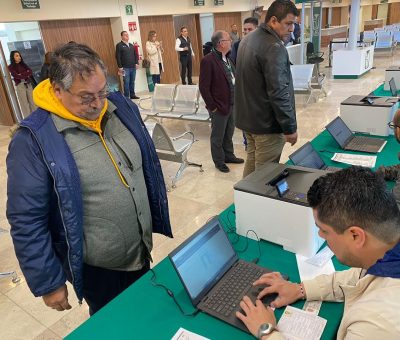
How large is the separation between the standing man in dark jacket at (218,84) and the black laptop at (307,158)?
5.69ft

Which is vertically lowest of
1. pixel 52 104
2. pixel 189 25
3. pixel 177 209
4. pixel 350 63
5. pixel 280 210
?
pixel 177 209

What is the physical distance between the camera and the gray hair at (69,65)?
1214 mm

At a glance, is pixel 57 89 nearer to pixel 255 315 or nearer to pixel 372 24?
pixel 255 315

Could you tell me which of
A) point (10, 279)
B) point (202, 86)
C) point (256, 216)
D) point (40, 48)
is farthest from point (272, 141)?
point (40, 48)

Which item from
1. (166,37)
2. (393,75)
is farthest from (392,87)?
(166,37)

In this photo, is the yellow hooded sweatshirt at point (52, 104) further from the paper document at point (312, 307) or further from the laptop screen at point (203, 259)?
the paper document at point (312, 307)

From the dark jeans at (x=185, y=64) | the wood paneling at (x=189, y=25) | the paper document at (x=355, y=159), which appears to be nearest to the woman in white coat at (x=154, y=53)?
the dark jeans at (x=185, y=64)

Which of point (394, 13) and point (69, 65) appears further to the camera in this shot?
point (394, 13)

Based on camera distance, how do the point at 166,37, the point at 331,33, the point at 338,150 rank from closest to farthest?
the point at 338,150, the point at 166,37, the point at 331,33

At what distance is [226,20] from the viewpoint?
41.7 feet

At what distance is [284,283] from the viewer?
1310 millimetres

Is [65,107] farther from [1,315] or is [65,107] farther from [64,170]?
[1,315]

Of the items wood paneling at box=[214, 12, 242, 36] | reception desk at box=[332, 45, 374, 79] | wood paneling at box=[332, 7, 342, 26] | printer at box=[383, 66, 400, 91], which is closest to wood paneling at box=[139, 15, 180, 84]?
wood paneling at box=[214, 12, 242, 36]

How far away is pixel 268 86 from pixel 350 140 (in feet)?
2.99
